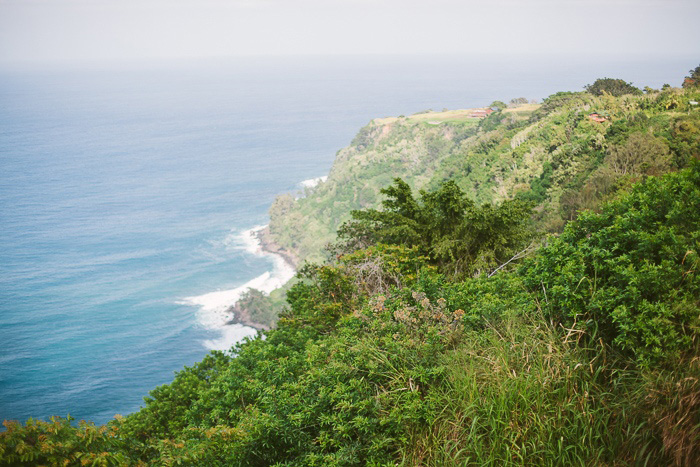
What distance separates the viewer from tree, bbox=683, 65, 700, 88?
32.3 meters

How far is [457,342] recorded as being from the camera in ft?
14.1

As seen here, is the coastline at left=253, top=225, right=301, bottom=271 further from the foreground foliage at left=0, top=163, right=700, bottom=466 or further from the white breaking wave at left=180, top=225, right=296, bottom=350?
the foreground foliage at left=0, top=163, right=700, bottom=466

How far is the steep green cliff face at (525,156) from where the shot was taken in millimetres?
21094

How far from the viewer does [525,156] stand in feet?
120

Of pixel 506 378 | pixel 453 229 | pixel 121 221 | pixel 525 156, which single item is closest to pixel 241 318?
pixel 525 156

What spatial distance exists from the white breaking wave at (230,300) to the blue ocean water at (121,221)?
27 centimetres

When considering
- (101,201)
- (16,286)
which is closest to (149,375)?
(16,286)

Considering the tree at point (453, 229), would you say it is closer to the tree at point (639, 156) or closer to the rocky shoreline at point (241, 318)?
the tree at point (639, 156)

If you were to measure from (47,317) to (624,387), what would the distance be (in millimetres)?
46219

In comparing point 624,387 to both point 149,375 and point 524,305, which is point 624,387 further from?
point 149,375

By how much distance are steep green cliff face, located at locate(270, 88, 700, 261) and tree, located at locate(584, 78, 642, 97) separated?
1208mm

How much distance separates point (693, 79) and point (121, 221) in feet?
207

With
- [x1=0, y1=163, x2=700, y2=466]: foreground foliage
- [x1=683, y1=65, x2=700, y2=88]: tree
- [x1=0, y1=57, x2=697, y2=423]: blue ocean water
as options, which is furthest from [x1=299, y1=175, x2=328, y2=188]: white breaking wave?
[x1=0, y1=163, x2=700, y2=466]: foreground foliage

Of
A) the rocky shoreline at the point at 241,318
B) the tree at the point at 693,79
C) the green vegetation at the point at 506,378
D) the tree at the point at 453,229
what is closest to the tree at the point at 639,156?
the tree at the point at 453,229
